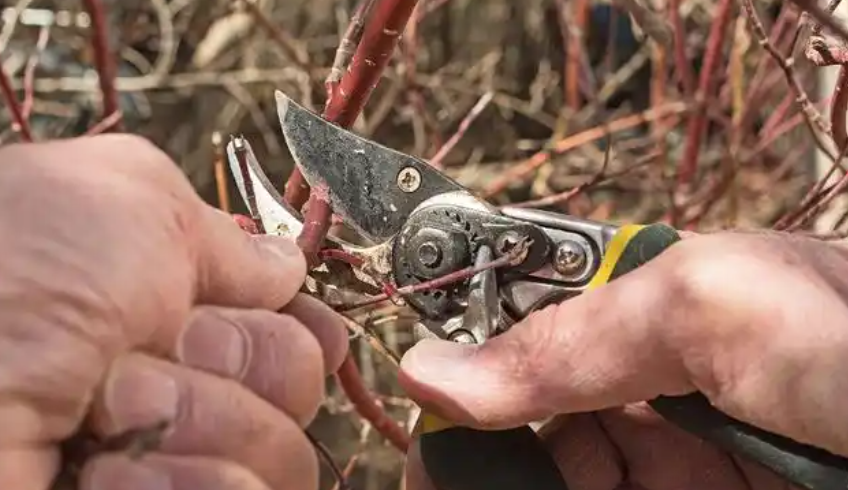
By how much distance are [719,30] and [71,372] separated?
1527mm

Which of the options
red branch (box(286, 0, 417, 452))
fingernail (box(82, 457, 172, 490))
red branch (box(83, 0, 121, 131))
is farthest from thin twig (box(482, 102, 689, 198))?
fingernail (box(82, 457, 172, 490))

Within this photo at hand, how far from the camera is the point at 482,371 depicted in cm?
91

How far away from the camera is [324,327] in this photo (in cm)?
86

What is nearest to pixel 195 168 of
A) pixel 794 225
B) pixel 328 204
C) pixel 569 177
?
pixel 569 177

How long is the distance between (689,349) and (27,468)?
0.45 meters

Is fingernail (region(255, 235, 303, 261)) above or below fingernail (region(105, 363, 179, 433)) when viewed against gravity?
above

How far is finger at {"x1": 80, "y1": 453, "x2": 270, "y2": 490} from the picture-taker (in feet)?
2.23

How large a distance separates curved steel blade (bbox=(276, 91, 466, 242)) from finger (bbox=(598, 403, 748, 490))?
28cm

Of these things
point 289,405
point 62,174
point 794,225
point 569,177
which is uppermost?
point 62,174

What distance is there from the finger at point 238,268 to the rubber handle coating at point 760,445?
0.97ft

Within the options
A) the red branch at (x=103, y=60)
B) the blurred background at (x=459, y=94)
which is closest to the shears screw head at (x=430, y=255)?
the red branch at (x=103, y=60)

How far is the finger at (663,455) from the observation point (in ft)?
3.63

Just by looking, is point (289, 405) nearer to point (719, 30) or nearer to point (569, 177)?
point (719, 30)

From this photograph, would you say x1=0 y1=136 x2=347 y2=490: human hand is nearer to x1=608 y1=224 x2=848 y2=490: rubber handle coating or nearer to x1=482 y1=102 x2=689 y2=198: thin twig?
x1=608 y1=224 x2=848 y2=490: rubber handle coating
